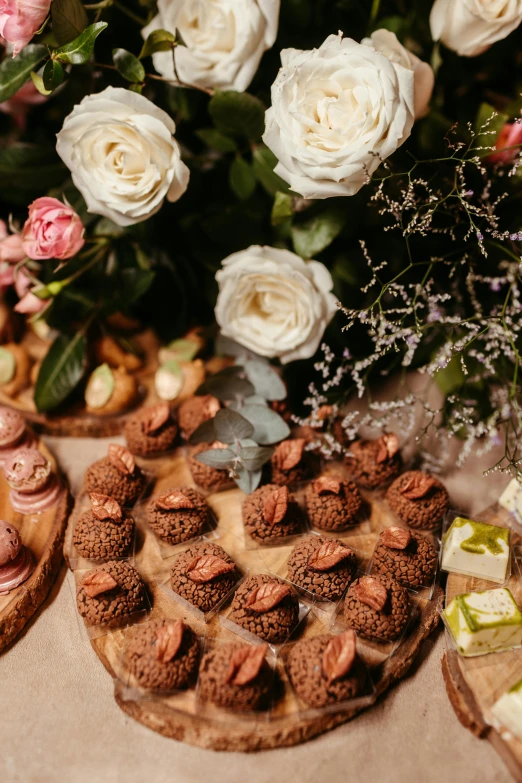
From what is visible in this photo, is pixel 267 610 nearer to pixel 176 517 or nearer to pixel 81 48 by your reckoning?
pixel 176 517

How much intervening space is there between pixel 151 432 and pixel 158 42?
28.0 inches

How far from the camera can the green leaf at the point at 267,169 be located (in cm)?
123

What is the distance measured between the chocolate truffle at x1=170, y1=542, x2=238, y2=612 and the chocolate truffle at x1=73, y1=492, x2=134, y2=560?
0.37 ft

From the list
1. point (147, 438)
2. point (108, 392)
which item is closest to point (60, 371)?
point (108, 392)

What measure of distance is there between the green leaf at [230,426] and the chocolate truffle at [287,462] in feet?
0.24

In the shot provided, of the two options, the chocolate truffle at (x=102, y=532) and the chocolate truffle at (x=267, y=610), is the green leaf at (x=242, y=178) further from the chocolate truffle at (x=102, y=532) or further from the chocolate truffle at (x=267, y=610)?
the chocolate truffle at (x=267, y=610)

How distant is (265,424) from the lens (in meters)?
1.28

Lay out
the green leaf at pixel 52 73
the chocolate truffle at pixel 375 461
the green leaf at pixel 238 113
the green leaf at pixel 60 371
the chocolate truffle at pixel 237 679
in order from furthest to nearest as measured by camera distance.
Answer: the green leaf at pixel 60 371 < the chocolate truffle at pixel 375 461 < the green leaf at pixel 238 113 < the green leaf at pixel 52 73 < the chocolate truffle at pixel 237 679

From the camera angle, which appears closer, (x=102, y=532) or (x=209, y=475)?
(x=102, y=532)

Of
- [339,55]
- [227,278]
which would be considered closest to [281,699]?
[227,278]

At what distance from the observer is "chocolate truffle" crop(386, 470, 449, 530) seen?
118 cm

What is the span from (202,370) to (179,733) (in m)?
0.76

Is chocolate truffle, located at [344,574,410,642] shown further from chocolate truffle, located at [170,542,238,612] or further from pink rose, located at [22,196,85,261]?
pink rose, located at [22,196,85,261]

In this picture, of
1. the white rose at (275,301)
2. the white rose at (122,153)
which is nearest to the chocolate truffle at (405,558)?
the white rose at (275,301)
